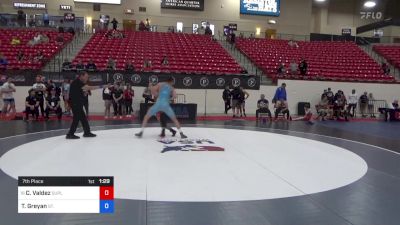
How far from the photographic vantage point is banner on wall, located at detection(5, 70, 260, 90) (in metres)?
14.9

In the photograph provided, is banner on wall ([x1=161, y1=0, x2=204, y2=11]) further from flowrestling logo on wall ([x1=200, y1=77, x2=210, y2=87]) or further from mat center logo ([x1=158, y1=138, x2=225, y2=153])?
mat center logo ([x1=158, y1=138, x2=225, y2=153])

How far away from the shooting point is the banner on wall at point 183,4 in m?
27.3

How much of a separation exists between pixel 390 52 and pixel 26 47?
23435 millimetres

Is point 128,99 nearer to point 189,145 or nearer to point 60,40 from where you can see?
point 189,145

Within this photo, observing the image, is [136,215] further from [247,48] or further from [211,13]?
[211,13]

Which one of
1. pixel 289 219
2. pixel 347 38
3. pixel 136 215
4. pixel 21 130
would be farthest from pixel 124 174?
pixel 347 38

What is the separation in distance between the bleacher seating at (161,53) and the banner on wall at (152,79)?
150 cm

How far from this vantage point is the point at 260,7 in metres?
28.3

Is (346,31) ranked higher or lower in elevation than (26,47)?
higher

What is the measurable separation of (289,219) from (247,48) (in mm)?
20864

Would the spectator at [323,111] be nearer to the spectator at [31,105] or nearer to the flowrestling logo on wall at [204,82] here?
the flowrestling logo on wall at [204,82]

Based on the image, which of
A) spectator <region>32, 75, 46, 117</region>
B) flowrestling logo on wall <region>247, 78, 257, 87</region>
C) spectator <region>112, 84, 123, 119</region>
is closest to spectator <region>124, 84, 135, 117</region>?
spectator <region>112, 84, 123, 119</region>

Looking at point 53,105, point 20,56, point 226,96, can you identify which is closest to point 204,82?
point 226,96

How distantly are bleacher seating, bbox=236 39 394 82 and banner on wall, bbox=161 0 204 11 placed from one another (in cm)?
500
